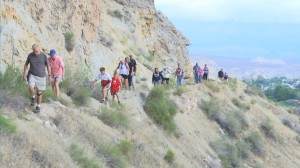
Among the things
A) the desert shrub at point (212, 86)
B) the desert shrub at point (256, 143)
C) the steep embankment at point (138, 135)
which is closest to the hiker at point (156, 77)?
the steep embankment at point (138, 135)

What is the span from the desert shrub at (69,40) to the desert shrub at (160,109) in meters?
3.57

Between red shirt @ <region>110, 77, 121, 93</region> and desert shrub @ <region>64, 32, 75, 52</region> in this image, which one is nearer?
red shirt @ <region>110, 77, 121, 93</region>

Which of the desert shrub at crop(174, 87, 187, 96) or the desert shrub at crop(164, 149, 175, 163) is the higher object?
the desert shrub at crop(174, 87, 187, 96)

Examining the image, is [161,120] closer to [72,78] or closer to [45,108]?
[72,78]

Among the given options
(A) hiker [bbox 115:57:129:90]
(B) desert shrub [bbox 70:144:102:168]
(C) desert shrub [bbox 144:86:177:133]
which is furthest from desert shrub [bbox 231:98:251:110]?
(B) desert shrub [bbox 70:144:102:168]

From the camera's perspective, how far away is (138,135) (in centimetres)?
1595

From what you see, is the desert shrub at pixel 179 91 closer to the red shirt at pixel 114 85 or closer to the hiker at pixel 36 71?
the red shirt at pixel 114 85

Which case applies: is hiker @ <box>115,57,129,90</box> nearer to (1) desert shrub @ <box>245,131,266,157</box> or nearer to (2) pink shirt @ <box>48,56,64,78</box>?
(2) pink shirt @ <box>48,56,64,78</box>

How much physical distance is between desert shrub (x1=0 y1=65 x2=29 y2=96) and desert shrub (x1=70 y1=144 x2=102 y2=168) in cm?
260

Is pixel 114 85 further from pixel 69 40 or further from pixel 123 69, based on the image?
pixel 69 40

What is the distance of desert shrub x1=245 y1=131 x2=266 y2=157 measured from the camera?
26.0 m

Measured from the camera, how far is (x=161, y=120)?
1986 cm

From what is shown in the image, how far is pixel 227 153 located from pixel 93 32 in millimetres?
7744

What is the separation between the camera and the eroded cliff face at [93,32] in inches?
645
